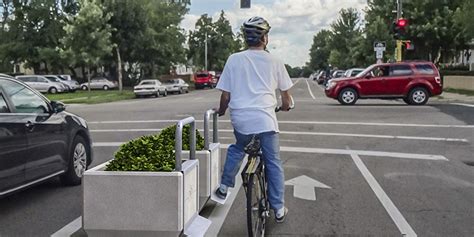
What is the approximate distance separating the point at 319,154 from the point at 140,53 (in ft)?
148

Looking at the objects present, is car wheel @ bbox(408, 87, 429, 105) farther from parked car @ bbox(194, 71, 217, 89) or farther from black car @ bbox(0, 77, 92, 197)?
parked car @ bbox(194, 71, 217, 89)

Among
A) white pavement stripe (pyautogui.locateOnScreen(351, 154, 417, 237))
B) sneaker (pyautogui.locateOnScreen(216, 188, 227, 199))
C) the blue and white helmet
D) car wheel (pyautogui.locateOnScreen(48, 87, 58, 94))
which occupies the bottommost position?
white pavement stripe (pyautogui.locateOnScreen(351, 154, 417, 237))

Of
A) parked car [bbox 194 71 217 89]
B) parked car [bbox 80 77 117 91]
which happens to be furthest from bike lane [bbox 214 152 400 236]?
parked car [bbox 194 71 217 89]

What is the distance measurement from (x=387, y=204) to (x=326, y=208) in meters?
0.80

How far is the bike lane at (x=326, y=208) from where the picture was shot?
580 centimetres

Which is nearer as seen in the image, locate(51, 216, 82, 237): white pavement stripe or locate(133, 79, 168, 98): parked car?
locate(51, 216, 82, 237): white pavement stripe

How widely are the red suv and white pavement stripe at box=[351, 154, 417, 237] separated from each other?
1409cm

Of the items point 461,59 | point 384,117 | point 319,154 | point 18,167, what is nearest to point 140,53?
point 461,59

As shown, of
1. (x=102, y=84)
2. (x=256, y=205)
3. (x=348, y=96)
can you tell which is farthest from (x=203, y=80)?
(x=256, y=205)

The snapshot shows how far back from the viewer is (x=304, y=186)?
8.03 metres

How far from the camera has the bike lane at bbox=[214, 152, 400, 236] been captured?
19.0ft

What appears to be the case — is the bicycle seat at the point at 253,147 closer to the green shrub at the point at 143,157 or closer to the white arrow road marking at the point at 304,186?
the green shrub at the point at 143,157

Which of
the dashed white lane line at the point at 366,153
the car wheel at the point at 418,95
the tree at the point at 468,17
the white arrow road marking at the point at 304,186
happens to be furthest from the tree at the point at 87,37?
the white arrow road marking at the point at 304,186

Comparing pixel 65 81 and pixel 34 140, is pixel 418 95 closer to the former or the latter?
pixel 34 140
